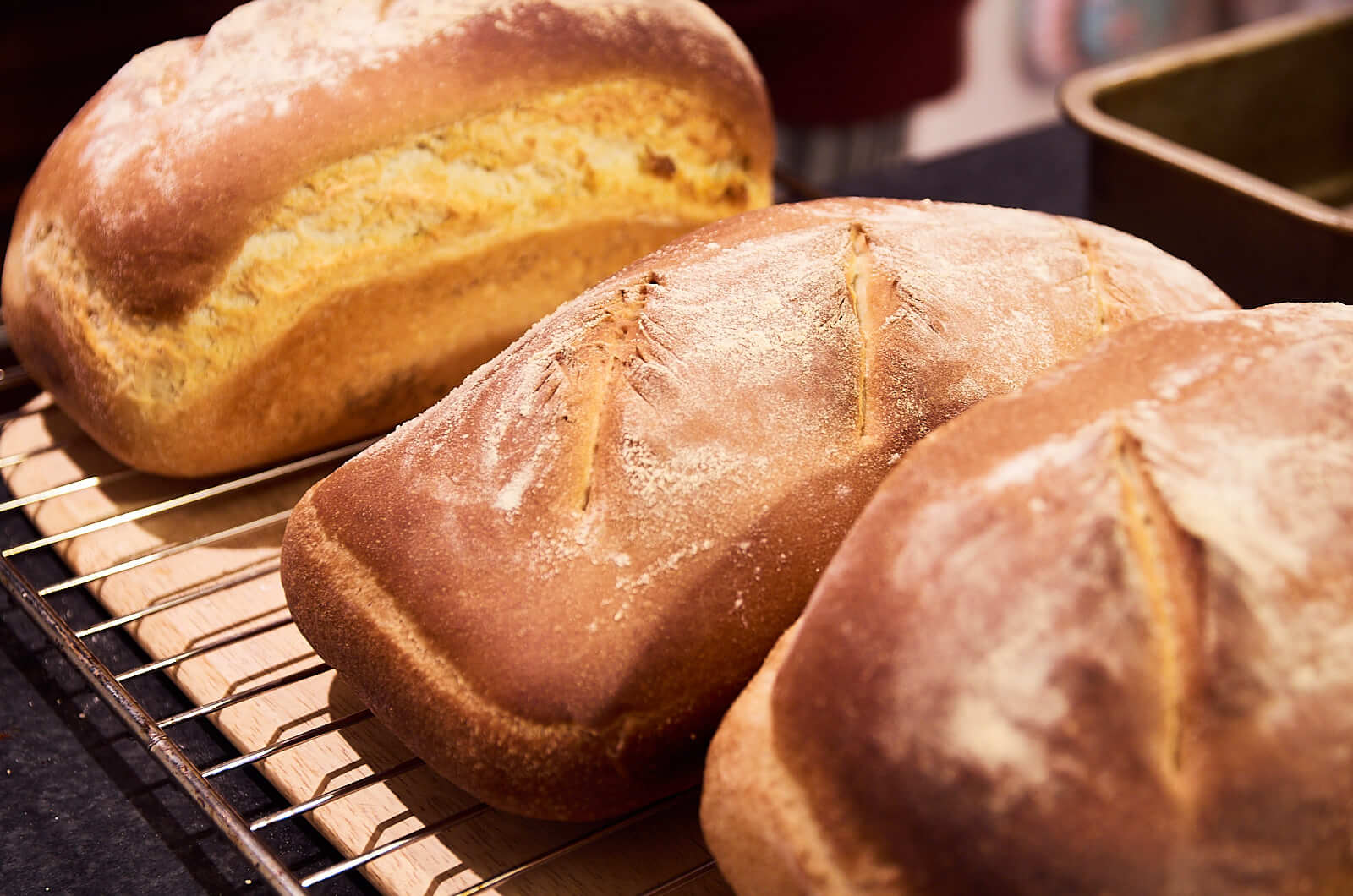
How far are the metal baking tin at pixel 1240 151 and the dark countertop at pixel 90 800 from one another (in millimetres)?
1249

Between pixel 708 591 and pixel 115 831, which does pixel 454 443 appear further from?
pixel 115 831

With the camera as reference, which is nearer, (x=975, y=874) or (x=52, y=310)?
(x=975, y=874)

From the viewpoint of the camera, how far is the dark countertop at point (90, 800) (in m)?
1.09

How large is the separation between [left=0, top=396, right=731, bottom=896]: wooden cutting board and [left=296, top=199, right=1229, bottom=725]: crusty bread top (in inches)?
5.9

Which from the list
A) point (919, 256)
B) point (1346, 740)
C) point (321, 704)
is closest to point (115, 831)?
point (321, 704)

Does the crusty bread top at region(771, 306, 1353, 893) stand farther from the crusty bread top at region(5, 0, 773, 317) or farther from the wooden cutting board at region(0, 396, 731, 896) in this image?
the crusty bread top at region(5, 0, 773, 317)

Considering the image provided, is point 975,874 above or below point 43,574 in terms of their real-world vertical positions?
above

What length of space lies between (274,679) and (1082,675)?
0.78m

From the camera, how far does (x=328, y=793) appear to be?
3.55 ft

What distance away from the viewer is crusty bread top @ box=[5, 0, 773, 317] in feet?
4.51

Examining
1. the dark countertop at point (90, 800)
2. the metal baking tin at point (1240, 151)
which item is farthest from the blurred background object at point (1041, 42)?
the dark countertop at point (90, 800)

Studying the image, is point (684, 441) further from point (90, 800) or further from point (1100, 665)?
point (90, 800)

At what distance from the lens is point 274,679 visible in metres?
1.24

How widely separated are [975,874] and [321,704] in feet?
2.23
